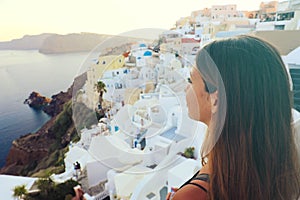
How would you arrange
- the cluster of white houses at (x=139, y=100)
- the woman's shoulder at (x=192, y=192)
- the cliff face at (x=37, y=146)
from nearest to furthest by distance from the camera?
the woman's shoulder at (x=192, y=192), the cluster of white houses at (x=139, y=100), the cliff face at (x=37, y=146)

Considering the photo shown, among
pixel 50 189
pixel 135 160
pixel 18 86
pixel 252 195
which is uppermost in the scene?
pixel 252 195

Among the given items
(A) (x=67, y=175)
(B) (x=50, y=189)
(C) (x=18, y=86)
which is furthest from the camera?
(C) (x=18, y=86)

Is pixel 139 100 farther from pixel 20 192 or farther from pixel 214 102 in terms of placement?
pixel 20 192

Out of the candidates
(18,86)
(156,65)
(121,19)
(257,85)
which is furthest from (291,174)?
(18,86)

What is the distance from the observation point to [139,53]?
0.60 m

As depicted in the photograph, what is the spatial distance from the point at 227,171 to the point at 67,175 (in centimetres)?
373

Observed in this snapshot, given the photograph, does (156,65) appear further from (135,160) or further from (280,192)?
(280,192)

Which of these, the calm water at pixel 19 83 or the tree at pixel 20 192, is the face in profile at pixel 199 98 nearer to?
the tree at pixel 20 192

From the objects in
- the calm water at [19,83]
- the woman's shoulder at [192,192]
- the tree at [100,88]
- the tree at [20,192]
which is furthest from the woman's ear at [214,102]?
the calm water at [19,83]

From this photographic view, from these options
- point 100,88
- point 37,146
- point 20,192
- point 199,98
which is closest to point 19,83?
point 37,146

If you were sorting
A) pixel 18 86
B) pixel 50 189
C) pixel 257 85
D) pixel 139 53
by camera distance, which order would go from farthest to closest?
pixel 18 86, pixel 50 189, pixel 139 53, pixel 257 85

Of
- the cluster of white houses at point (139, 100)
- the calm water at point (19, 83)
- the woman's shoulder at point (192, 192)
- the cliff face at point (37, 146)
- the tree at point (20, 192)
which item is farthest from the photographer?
the cliff face at point (37, 146)

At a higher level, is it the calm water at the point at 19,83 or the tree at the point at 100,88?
the tree at the point at 100,88

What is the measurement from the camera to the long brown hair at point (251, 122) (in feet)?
1.04
